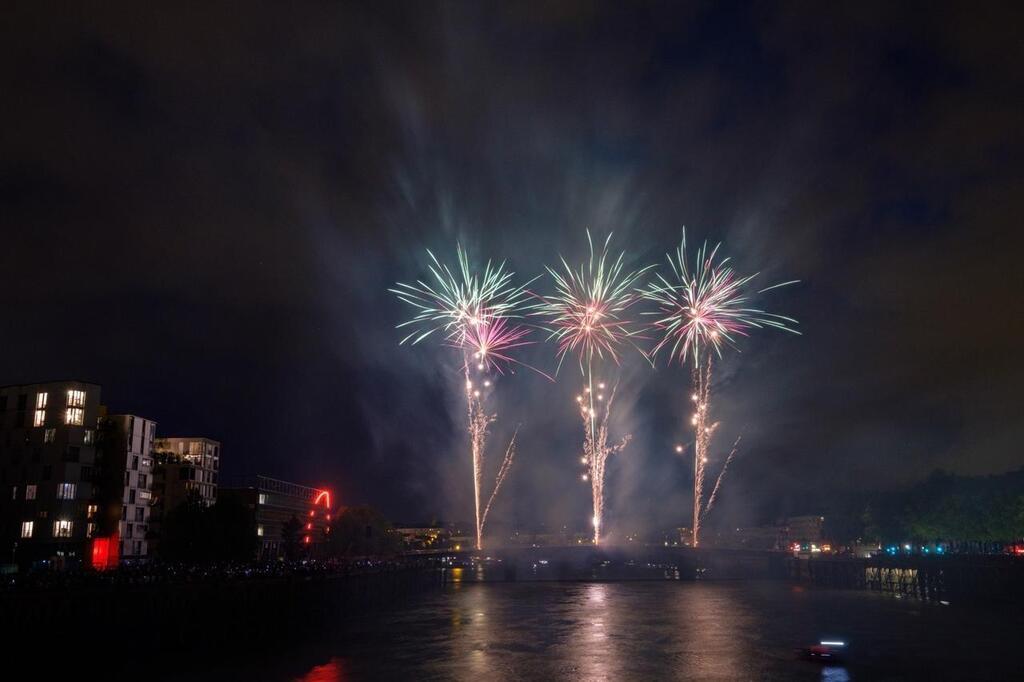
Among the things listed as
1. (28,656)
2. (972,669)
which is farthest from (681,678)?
(28,656)

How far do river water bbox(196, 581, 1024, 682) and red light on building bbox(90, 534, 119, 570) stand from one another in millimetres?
38784

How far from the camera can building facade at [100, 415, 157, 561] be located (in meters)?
111

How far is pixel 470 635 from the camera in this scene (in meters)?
72.3

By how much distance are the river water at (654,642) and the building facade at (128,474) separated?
40136mm

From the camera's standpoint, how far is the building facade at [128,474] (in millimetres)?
110625

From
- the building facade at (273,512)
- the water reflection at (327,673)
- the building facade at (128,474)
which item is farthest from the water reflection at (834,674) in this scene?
the building facade at (273,512)

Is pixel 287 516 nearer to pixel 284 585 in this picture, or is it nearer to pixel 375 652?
pixel 284 585

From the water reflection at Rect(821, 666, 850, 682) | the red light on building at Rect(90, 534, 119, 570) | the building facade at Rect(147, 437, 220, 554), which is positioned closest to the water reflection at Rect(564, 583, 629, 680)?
the water reflection at Rect(821, 666, 850, 682)

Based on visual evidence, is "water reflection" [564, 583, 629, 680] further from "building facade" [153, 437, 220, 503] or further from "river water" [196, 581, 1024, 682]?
"building facade" [153, 437, 220, 503]

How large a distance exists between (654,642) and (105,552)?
76.6m

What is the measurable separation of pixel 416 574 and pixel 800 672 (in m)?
82.4

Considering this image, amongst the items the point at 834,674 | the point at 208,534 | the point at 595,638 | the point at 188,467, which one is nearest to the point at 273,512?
the point at 188,467

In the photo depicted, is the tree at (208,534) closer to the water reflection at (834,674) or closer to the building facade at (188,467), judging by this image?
the building facade at (188,467)

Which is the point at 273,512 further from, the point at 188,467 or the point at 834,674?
the point at 834,674
